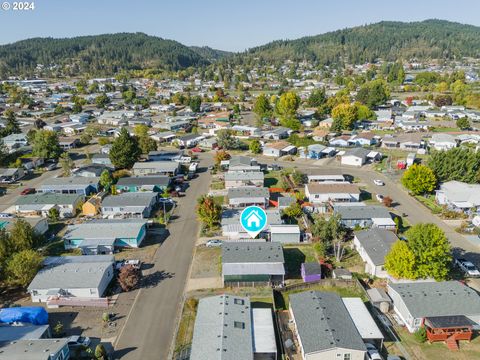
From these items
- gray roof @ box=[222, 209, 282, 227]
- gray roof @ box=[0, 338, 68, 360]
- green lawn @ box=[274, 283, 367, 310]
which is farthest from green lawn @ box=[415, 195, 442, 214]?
gray roof @ box=[0, 338, 68, 360]

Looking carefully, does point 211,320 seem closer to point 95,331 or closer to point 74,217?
point 95,331

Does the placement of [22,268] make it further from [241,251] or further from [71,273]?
[241,251]

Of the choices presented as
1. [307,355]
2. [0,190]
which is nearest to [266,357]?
[307,355]

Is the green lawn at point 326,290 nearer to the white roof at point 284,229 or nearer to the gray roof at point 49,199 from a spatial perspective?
the white roof at point 284,229

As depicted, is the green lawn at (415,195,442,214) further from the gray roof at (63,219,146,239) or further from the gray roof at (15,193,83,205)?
the gray roof at (15,193,83,205)

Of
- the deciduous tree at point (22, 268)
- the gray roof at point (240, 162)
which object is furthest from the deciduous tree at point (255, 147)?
the deciduous tree at point (22, 268)

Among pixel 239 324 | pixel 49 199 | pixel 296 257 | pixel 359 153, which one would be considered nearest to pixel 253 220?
pixel 296 257
